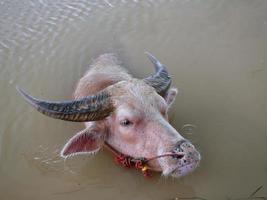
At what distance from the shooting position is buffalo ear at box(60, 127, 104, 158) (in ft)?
15.4

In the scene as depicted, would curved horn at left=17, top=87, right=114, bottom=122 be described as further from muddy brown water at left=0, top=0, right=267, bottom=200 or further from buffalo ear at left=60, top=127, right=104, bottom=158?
muddy brown water at left=0, top=0, right=267, bottom=200

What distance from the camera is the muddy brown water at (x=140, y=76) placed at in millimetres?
4820

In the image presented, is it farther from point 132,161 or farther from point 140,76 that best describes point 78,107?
point 140,76

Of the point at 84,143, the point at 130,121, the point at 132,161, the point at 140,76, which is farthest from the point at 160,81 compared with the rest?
the point at 140,76

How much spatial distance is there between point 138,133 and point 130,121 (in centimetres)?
15

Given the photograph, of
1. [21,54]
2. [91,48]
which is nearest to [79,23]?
[91,48]

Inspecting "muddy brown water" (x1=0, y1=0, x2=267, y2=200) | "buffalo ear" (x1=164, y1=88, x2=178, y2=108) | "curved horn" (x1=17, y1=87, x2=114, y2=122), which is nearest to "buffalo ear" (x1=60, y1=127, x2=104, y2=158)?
"curved horn" (x1=17, y1=87, x2=114, y2=122)

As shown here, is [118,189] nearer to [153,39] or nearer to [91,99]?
[91,99]

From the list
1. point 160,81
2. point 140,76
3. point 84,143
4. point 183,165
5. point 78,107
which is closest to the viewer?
point 183,165

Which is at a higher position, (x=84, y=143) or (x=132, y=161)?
(x=84, y=143)

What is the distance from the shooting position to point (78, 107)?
450cm

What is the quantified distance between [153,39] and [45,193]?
3154mm

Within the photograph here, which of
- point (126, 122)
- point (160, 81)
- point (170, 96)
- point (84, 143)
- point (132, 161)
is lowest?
point (132, 161)

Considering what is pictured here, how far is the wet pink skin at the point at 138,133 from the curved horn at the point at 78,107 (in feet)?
0.34
